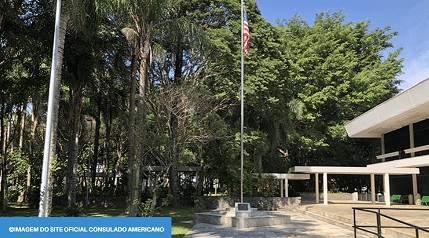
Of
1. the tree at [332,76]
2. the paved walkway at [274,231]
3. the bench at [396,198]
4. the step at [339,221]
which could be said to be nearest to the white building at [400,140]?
the bench at [396,198]

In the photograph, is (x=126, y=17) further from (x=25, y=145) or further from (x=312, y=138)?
(x=25, y=145)

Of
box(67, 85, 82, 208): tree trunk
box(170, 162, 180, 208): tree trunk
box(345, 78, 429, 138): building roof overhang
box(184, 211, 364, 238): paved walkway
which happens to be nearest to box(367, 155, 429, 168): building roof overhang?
box(345, 78, 429, 138): building roof overhang


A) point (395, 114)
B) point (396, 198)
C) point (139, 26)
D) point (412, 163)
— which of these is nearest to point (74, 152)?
point (139, 26)

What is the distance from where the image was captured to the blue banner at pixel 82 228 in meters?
4.37

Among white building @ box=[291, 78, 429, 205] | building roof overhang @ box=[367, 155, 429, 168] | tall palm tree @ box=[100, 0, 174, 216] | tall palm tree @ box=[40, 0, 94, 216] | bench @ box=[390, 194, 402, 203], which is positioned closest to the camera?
tall palm tree @ box=[40, 0, 94, 216]

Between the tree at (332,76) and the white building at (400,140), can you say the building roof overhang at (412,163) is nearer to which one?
the white building at (400,140)

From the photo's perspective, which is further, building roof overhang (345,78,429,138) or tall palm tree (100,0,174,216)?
building roof overhang (345,78,429,138)

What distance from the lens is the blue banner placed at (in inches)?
172

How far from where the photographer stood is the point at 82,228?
4.41 meters

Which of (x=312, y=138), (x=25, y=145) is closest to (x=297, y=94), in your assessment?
(x=312, y=138)

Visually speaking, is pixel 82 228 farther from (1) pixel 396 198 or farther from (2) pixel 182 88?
(1) pixel 396 198

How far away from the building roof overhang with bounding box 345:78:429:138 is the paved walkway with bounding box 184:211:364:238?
379 inches

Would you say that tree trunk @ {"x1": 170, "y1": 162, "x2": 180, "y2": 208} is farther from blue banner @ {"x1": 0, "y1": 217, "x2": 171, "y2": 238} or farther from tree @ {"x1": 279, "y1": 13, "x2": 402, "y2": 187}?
blue banner @ {"x1": 0, "y1": 217, "x2": 171, "y2": 238}

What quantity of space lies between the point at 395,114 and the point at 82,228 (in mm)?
23541
